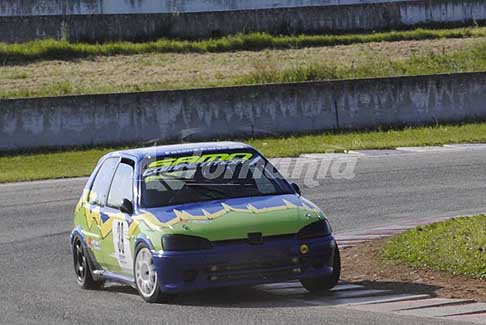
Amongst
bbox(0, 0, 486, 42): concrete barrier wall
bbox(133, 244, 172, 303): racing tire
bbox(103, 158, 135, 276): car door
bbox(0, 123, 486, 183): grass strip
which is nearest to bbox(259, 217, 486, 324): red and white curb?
bbox(133, 244, 172, 303): racing tire

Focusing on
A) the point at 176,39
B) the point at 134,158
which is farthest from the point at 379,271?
the point at 176,39

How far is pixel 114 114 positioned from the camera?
26609mm

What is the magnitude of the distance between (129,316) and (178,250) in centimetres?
73

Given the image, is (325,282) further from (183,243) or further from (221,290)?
(183,243)

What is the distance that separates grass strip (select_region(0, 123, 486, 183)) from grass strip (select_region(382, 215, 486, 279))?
11.3 metres

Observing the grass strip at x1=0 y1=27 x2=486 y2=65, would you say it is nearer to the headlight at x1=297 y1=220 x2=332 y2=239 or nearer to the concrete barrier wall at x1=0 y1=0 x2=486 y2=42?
the concrete barrier wall at x1=0 y1=0 x2=486 y2=42

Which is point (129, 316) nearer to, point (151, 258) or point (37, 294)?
point (151, 258)

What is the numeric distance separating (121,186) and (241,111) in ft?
51.3

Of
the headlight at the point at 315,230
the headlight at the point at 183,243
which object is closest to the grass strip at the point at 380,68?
the headlight at the point at 315,230

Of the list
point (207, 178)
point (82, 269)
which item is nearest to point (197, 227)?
point (207, 178)

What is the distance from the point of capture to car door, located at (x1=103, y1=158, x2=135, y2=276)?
11.2 m

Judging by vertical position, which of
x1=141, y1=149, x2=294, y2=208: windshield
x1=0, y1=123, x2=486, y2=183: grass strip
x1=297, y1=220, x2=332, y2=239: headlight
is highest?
x1=141, y1=149, x2=294, y2=208: windshield

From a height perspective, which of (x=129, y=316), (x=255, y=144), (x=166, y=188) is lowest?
(x=255, y=144)

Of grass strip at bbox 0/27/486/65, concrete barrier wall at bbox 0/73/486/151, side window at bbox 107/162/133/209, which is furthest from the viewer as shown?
grass strip at bbox 0/27/486/65
